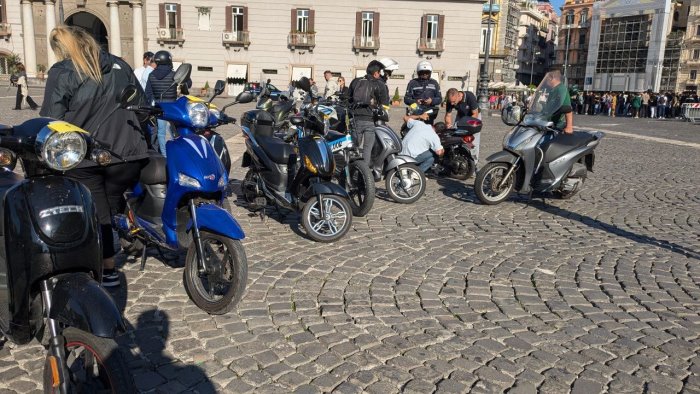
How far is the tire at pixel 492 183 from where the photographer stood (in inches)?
278

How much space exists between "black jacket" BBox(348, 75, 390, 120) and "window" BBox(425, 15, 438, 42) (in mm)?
35332

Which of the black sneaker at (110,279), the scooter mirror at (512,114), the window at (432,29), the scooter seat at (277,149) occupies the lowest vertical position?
the black sneaker at (110,279)

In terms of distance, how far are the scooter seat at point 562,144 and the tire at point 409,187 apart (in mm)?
1496

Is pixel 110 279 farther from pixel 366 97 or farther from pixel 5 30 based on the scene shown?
pixel 5 30

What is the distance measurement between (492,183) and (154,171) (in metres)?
4.41

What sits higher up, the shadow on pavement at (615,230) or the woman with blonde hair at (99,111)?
the woman with blonde hair at (99,111)

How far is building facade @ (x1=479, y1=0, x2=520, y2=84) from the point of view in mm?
76125

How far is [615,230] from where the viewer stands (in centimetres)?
604

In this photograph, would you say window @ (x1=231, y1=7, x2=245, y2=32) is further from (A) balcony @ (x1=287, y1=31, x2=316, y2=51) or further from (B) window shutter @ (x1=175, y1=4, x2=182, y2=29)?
(B) window shutter @ (x1=175, y1=4, x2=182, y2=29)

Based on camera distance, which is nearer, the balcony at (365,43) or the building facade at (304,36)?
→ the building facade at (304,36)

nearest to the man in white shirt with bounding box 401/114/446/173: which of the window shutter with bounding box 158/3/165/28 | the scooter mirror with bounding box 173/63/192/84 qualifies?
the scooter mirror with bounding box 173/63/192/84

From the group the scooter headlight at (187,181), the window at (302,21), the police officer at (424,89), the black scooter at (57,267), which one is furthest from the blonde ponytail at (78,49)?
the window at (302,21)

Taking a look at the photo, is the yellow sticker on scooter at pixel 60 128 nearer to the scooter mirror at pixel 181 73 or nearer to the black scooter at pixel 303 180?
the scooter mirror at pixel 181 73

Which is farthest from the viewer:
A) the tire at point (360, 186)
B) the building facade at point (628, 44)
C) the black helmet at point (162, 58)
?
the building facade at point (628, 44)
